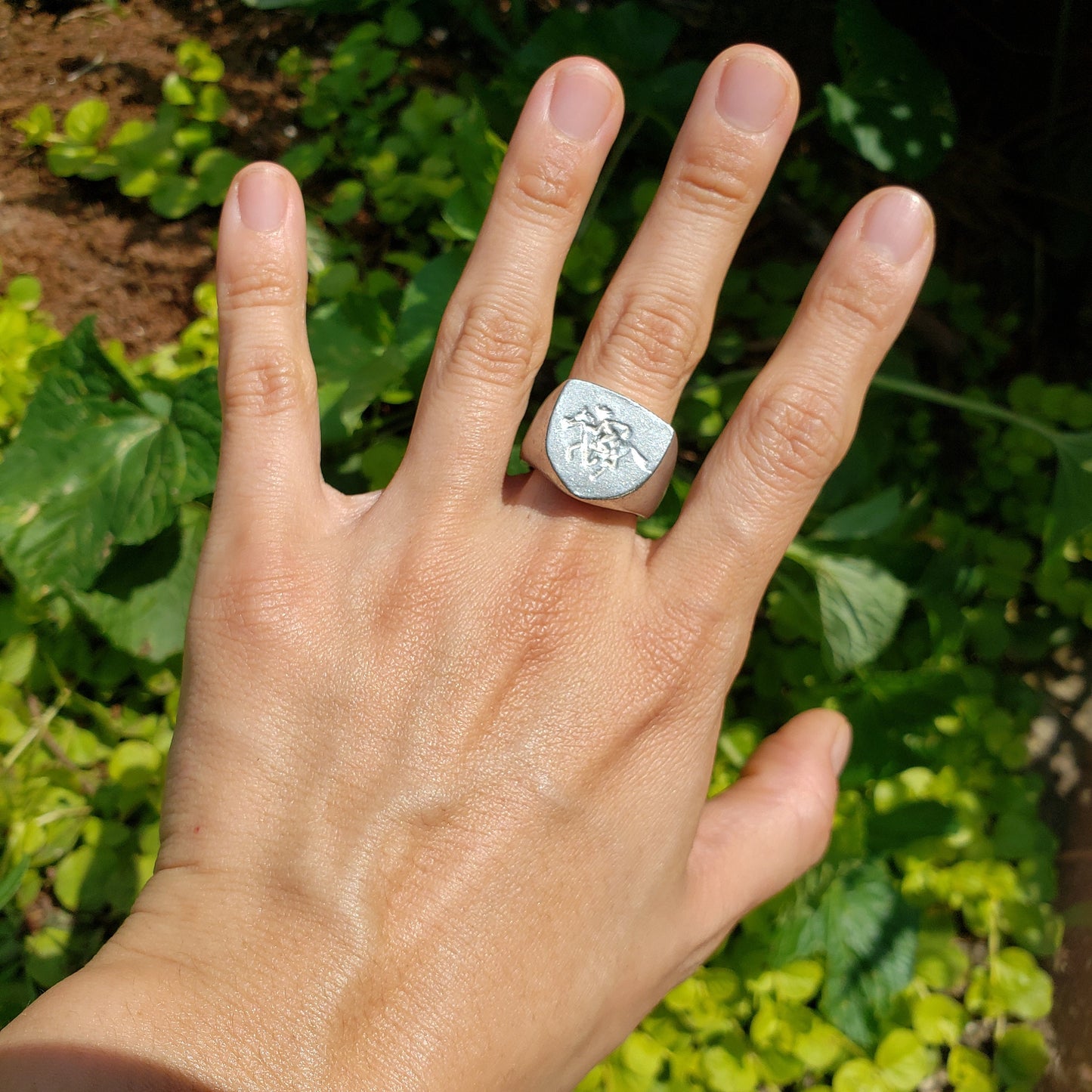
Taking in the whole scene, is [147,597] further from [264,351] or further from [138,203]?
[138,203]

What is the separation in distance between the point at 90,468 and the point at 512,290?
103cm

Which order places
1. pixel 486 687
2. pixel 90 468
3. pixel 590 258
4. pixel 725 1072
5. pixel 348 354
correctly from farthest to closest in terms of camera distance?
pixel 590 258 → pixel 348 354 → pixel 725 1072 → pixel 90 468 → pixel 486 687

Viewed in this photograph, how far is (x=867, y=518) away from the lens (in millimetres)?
2203

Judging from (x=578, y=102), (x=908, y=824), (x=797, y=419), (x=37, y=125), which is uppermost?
(x=578, y=102)

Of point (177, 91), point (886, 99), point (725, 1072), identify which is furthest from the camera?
point (177, 91)

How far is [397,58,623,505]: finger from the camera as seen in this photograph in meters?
1.66

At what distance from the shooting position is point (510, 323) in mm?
1699

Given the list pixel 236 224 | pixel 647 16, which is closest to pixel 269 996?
pixel 236 224

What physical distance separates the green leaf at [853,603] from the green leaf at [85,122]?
2.30 metres

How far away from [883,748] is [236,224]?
178 centimetres

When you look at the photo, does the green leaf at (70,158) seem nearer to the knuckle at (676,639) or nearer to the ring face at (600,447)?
the ring face at (600,447)

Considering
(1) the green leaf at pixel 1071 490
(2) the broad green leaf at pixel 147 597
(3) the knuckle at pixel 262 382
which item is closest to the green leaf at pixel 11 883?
(2) the broad green leaf at pixel 147 597

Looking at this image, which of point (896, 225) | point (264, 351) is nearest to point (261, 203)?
point (264, 351)

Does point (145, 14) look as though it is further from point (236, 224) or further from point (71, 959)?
point (71, 959)
